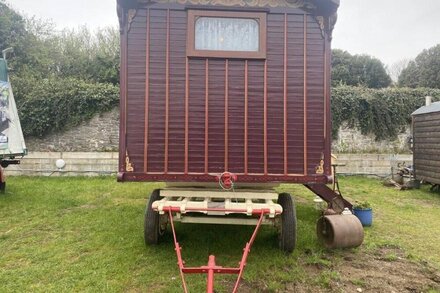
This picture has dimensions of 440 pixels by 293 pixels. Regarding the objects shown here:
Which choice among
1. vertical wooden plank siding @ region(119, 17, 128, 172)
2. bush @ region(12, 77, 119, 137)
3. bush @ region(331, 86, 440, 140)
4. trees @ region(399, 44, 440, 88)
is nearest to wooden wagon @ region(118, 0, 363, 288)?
vertical wooden plank siding @ region(119, 17, 128, 172)

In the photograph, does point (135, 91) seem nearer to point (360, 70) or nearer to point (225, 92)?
point (225, 92)

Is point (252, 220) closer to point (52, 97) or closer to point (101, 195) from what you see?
point (101, 195)

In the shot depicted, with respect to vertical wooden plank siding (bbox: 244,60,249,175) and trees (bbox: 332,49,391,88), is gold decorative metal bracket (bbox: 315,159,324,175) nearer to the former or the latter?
vertical wooden plank siding (bbox: 244,60,249,175)

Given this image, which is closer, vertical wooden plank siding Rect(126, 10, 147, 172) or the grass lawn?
the grass lawn

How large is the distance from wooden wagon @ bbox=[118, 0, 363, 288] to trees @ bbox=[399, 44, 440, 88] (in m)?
18.8

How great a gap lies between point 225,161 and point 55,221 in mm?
3375

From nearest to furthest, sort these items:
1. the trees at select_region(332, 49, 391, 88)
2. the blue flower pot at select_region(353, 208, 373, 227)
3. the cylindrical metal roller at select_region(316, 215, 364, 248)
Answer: the cylindrical metal roller at select_region(316, 215, 364, 248)
the blue flower pot at select_region(353, 208, 373, 227)
the trees at select_region(332, 49, 391, 88)

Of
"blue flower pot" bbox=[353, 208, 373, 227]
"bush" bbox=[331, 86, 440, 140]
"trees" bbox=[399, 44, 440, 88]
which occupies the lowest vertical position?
"blue flower pot" bbox=[353, 208, 373, 227]

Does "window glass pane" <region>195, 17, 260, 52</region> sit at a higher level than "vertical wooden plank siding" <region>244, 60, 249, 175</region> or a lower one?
higher

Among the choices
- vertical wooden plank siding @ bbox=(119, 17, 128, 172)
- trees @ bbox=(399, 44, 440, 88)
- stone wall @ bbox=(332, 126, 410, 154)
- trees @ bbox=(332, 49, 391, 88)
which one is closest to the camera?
vertical wooden plank siding @ bbox=(119, 17, 128, 172)

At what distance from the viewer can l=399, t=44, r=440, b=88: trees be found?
19.7m

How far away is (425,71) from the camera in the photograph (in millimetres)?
19906

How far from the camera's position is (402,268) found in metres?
4.04

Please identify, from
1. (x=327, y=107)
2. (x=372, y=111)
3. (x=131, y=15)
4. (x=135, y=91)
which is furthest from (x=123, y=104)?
(x=372, y=111)
